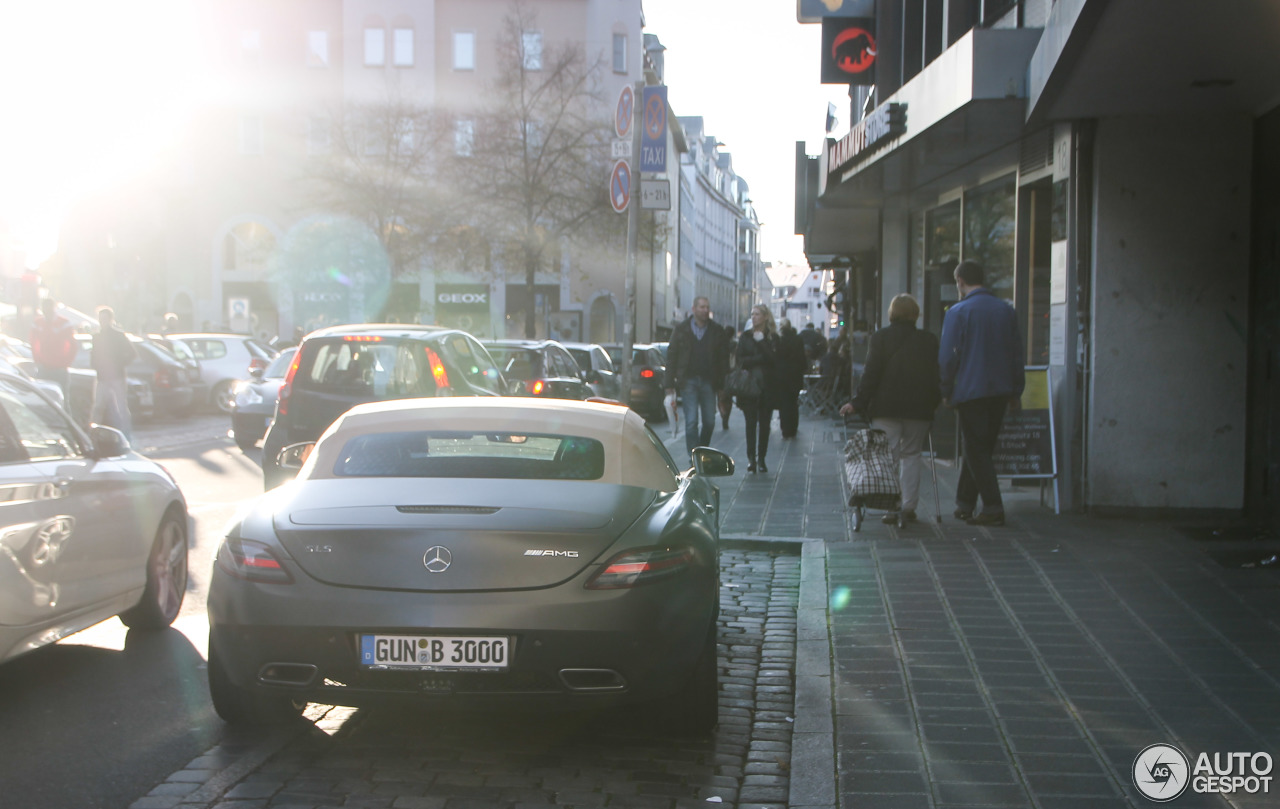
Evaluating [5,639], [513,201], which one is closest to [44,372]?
[5,639]

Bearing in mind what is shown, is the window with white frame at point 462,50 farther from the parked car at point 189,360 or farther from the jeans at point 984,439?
the jeans at point 984,439

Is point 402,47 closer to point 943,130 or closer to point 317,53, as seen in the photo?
point 317,53

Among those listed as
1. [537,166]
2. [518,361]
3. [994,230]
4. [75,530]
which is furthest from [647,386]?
[75,530]

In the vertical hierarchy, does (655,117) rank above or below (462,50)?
below

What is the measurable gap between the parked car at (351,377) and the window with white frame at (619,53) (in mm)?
46885

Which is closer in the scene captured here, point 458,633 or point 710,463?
point 458,633

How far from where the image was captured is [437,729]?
4.93m

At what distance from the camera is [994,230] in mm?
13984

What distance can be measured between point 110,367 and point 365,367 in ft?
19.2

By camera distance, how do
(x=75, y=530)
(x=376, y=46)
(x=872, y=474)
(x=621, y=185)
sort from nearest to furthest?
1. (x=75, y=530)
2. (x=872, y=474)
3. (x=621, y=185)
4. (x=376, y=46)

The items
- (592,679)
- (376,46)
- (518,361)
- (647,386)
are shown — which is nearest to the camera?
(592,679)

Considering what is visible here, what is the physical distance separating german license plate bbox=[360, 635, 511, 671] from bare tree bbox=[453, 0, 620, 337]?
103 feet

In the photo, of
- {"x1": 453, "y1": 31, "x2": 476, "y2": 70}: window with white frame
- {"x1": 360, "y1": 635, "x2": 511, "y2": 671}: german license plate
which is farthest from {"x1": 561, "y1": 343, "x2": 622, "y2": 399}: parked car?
{"x1": 453, "y1": 31, "x2": 476, "y2": 70}: window with white frame

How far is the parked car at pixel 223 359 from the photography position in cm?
2556
